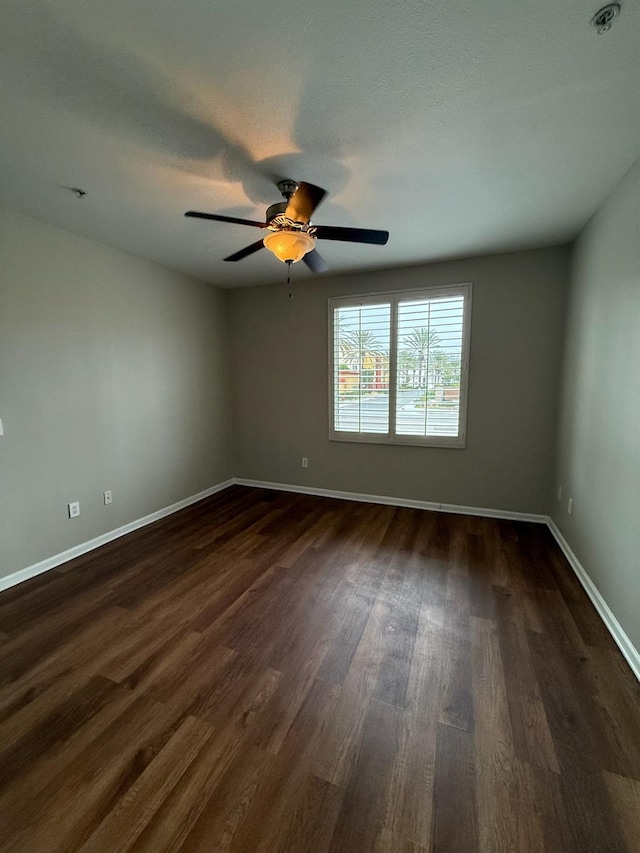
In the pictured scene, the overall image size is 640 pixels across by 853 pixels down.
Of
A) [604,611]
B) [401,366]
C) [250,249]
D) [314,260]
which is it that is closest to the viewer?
[604,611]

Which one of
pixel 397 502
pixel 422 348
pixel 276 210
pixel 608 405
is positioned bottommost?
pixel 397 502

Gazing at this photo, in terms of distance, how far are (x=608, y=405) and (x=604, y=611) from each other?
1227mm

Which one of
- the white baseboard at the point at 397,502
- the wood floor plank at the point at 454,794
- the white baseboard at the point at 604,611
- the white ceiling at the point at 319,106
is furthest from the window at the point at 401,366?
the wood floor plank at the point at 454,794

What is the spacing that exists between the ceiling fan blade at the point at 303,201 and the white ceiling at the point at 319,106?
25cm

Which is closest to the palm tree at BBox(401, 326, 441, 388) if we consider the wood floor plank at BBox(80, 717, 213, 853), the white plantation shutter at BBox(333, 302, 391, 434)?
the white plantation shutter at BBox(333, 302, 391, 434)

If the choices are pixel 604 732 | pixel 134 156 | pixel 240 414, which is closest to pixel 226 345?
pixel 240 414

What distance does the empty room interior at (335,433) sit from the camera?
114 cm

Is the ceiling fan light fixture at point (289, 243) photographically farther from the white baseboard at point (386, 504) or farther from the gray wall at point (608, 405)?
the white baseboard at point (386, 504)

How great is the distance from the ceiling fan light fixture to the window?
1855mm

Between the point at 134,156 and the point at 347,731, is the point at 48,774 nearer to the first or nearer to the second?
the point at 347,731

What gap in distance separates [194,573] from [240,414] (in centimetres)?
235

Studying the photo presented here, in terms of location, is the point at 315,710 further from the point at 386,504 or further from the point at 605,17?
the point at 605,17

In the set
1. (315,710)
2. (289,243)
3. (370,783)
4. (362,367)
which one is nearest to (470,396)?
(362,367)

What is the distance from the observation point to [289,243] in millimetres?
1838
